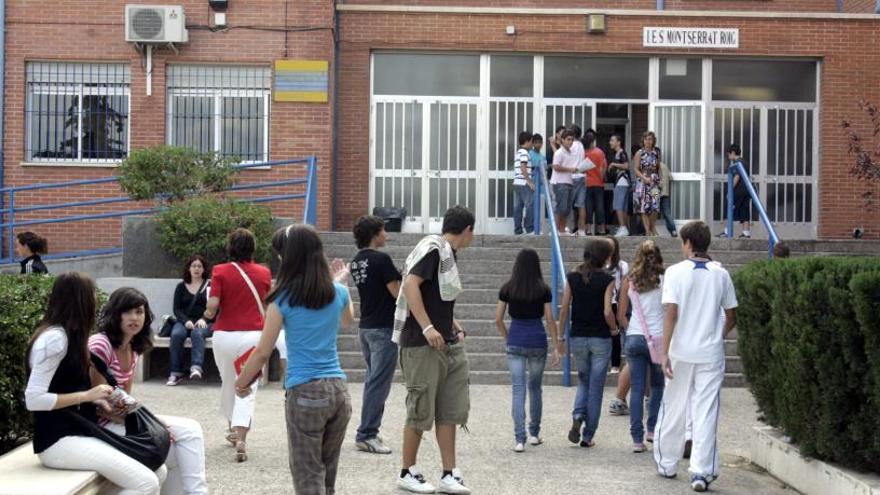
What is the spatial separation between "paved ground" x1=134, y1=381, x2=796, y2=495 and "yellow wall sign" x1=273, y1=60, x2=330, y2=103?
287 inches

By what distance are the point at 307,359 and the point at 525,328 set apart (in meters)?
3.39

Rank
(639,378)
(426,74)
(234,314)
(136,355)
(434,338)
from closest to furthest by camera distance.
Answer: (136,355) → (434,338) → (234,314) → (639,378) → (426,74)

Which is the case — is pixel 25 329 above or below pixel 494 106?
below

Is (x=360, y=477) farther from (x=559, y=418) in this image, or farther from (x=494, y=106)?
(x=494, y=106)

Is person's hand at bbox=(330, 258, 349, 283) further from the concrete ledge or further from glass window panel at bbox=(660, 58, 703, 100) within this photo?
glass window panel at bbox=(660, 58, 703, 100)

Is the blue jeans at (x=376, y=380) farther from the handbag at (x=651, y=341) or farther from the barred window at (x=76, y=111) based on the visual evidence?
the barred window at (x=76, y=111)

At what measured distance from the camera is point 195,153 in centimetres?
1537

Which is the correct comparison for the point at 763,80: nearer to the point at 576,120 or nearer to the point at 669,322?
the point at 576,120

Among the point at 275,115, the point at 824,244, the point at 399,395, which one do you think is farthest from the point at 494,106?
the point at 399,395

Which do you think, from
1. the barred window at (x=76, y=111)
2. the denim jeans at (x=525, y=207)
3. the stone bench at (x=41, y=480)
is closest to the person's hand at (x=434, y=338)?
the stone bench at (x=41, y=480)

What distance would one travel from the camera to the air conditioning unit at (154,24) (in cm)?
1739

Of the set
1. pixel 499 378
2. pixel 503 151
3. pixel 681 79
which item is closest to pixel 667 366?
pixel 499 378

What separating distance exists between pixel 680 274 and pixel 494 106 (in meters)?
11.3

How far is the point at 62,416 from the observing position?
231 inches
